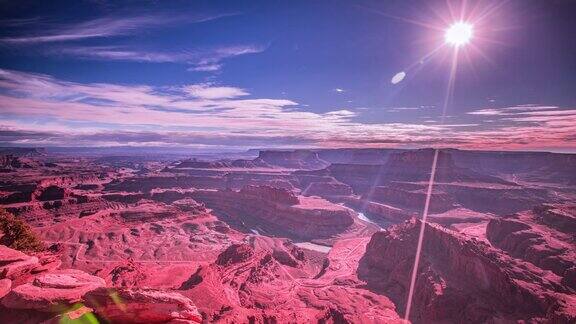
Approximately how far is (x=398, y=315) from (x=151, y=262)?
44365mm

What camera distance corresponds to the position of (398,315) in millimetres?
42094

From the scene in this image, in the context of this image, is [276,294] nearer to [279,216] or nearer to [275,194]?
[279,216]

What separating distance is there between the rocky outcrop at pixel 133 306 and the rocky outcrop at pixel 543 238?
5089 centimetres

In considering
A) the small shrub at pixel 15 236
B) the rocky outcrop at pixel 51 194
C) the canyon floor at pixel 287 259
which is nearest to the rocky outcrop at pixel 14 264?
the canyon floor at pixel 287 259

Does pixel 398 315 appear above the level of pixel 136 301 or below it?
below

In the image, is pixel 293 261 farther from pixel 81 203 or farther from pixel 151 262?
pixel 81 203

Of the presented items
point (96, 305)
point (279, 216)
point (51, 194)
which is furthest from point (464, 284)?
point (51, 194)

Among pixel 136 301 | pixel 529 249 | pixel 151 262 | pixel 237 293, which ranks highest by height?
pixel 136 301

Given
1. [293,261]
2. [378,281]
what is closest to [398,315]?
[378,281]

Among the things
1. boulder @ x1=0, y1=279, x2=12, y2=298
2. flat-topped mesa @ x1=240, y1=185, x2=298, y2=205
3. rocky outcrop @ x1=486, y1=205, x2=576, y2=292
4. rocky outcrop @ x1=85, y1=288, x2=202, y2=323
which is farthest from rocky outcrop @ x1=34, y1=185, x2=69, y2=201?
rocky outcrop @ x1=486, y1=205, x2=576, y2=292

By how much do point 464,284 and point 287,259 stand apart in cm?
2978

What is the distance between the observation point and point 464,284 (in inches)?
1774

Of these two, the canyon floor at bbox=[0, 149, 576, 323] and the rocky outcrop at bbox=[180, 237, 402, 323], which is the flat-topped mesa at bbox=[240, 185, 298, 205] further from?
the rocky outcrop at bbox=[180, 237, 402, 323]

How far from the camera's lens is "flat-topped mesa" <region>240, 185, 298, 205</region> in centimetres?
11212
